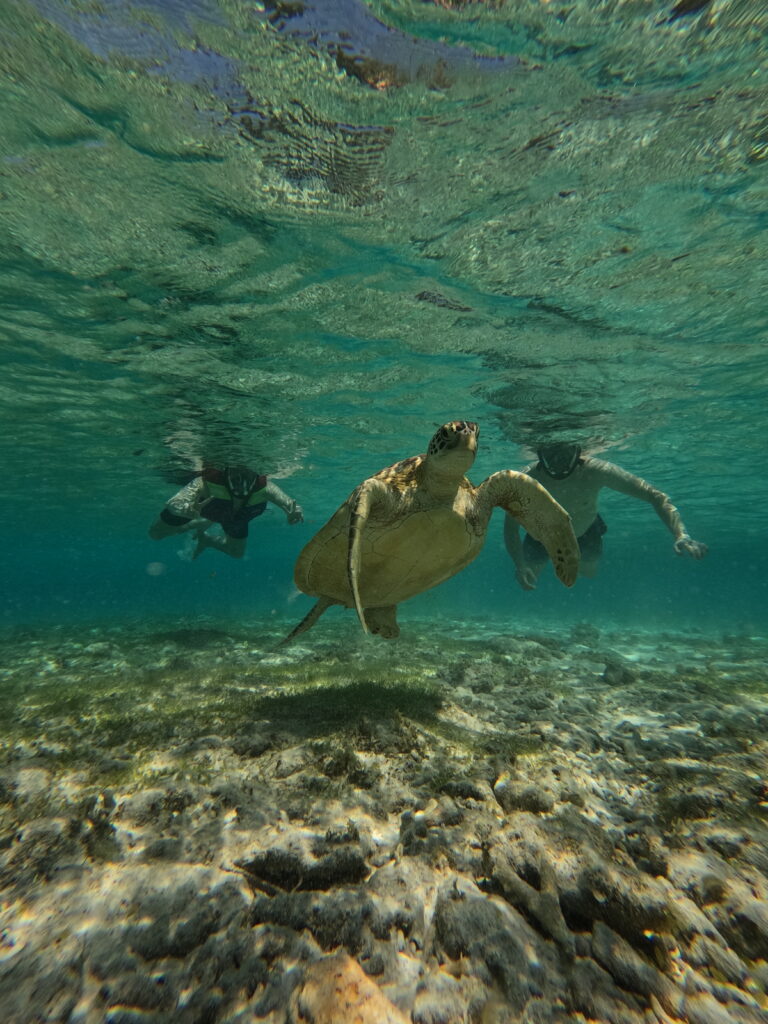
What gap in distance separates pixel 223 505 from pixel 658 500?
12232mm

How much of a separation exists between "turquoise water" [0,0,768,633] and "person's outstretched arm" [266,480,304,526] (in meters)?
3.72

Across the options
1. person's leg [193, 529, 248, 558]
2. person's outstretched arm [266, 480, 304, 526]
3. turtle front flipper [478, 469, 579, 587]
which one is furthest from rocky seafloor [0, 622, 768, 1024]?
person's leg [193, 529, 248, 558]

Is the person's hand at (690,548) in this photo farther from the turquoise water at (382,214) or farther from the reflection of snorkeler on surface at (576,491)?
the turquoise water at (382,214)

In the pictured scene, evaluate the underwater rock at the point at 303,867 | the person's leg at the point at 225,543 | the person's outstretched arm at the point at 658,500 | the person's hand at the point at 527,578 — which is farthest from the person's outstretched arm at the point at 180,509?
the person's outstretched arm at the point at 658,500

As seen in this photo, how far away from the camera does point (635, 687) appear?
23.4 ft

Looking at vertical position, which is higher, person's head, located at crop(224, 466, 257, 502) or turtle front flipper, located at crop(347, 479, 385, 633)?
person's head, located at crop(224, 466, 257, 502)

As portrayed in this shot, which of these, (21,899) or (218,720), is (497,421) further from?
(21,899)

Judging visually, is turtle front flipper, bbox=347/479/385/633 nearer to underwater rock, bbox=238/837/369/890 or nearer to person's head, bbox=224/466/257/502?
underwater rock, bbox=238/837/369/890

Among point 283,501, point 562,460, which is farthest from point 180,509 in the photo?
point 562,460

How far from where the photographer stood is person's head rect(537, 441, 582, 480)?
36.4 ft

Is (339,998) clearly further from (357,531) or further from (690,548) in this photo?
(690,548)

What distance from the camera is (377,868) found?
225cm

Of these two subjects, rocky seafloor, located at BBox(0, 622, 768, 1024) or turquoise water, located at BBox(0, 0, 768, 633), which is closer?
rocky seafloor, located at BBox(0, 622, 768, 1024)

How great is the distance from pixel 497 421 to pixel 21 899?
58.5ft
